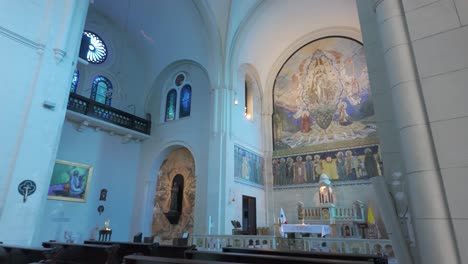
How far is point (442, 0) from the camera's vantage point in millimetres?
2350

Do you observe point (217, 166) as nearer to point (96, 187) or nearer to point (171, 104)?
point (171, 104)

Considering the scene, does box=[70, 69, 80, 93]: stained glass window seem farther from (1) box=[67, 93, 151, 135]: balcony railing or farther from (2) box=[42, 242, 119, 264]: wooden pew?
(2) box=[42, 242, 119, 264]: wooden pew

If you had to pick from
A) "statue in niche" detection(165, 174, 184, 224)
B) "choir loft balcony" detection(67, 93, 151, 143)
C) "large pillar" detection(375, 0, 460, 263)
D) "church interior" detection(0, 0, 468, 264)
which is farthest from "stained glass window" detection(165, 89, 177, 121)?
"large pillar" detection(375, 0, 460, 263)

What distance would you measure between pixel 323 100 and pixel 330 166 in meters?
3.48

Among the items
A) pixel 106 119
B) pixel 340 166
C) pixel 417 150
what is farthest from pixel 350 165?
pixel 106 119

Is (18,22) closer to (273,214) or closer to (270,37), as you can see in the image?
(270,37)

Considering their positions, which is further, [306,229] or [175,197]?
[175,197]

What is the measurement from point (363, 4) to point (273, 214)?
1148cm

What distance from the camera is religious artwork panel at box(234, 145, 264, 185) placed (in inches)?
481

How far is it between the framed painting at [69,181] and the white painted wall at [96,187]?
183mm

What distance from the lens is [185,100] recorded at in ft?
46.7

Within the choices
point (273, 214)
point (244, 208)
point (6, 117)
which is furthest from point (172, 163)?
point (6, 117)

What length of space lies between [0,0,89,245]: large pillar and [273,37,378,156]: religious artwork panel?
33.8 ft

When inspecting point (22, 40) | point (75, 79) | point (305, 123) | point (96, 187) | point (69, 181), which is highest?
point (75, 79)
